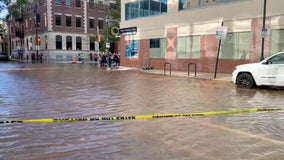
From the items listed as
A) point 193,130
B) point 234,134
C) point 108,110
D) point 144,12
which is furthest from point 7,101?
point 144,12

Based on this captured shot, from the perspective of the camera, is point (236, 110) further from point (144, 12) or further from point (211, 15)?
point (144, 12)

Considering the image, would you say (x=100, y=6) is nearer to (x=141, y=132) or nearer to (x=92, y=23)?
(x=92, y=23)

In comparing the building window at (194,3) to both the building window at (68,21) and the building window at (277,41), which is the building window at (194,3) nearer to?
the building window at (277,41)

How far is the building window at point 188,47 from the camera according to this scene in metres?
24.1

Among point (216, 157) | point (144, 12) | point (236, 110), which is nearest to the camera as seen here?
point (216, 157)

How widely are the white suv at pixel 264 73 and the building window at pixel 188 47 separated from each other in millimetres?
10288

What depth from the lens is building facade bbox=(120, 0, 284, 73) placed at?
19.6m

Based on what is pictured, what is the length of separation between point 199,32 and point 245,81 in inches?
420

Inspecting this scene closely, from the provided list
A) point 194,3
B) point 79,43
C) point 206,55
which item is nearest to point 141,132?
point 206,55

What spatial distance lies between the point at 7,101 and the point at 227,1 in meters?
16.7

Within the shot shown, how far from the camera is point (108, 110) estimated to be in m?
8.46

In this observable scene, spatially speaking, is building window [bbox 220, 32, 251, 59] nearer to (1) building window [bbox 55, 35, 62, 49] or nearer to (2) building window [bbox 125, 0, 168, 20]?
(2) building window [bbox 125, 0, 168, 20]

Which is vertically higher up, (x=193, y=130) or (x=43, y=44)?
(x=43, y=44)

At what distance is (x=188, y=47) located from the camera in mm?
24828
